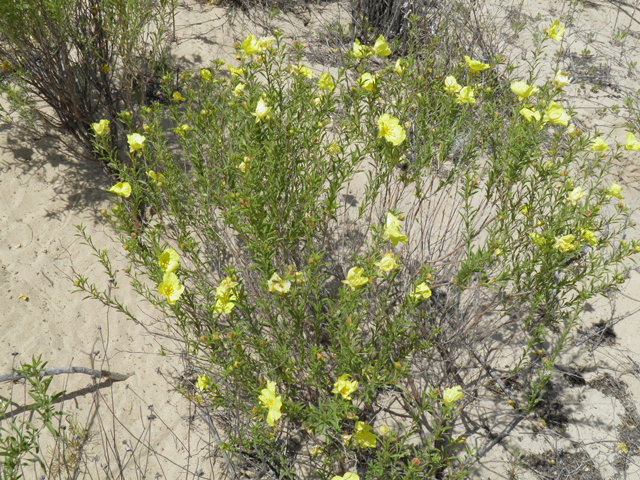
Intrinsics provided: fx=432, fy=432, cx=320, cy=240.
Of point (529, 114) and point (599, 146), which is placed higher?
point (529, 114)

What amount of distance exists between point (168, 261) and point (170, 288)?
180mm

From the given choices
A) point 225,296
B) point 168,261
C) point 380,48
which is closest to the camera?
point 225,296

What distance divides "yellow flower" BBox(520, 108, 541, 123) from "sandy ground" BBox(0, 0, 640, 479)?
166 centimetres

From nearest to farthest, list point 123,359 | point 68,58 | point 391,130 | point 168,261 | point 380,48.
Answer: point 168,261
point 391,130
point 380,48
point 123,359
point 68,58

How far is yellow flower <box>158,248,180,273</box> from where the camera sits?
2.08m

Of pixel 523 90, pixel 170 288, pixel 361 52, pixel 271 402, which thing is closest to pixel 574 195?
pixel 523 90

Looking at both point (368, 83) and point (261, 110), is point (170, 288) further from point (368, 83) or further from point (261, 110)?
point (368, 83)

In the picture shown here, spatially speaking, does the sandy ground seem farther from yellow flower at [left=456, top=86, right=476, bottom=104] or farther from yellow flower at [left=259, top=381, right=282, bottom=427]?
yellow flower at [left=456, top=86, right=476, bottom=104]

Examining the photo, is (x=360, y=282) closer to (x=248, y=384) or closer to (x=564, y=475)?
(x=248, y=384)

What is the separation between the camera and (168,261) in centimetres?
212

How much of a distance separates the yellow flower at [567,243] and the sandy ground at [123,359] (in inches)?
47.8

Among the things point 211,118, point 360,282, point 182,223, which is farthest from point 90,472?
point 211,118

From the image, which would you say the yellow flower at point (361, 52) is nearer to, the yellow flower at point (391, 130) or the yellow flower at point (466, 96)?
the yellow flower at point (391, 130)

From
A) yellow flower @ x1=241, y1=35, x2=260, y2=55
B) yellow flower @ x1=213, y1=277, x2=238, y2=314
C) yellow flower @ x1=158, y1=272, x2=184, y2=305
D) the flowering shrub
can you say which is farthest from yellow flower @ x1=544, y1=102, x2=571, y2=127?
yellow flower @ x1=158, y1=272, x2=184, y2=305
